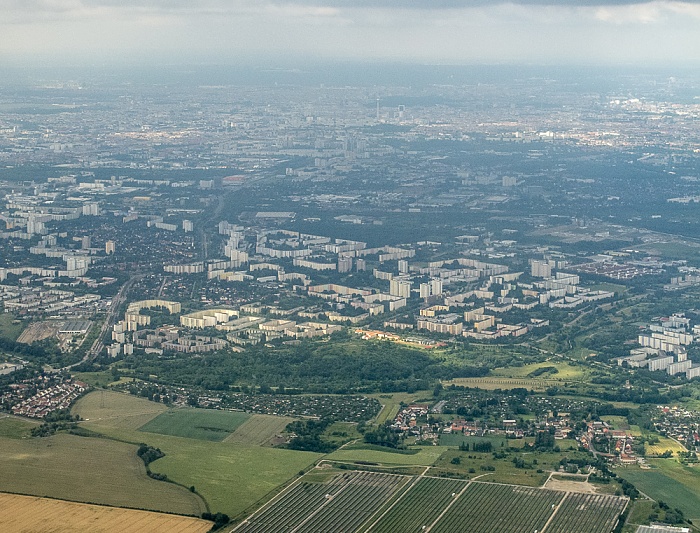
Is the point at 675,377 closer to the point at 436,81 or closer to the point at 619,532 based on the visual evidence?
the point at 619,532

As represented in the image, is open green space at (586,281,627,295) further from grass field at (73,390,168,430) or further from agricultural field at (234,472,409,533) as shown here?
agricultural field at (234,472,409,533)

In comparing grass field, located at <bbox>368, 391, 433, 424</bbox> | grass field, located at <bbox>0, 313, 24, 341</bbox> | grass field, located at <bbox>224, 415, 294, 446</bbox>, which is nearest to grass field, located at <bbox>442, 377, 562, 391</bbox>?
grass field, located at <bbox>368, 391, 433, 424</bbox>

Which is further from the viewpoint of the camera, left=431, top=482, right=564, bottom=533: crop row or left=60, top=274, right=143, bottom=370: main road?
left=60, top=274, right=143, bottom=370: main road

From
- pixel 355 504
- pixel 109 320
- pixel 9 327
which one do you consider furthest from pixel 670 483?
pixel 9 327

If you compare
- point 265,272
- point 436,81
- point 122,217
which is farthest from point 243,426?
point 436,81

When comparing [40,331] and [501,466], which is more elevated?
[501,466]

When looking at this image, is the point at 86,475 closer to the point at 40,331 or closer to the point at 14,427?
the point at 14,427

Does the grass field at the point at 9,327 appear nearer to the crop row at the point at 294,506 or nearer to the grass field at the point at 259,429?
the grass field at the point at 259,429
